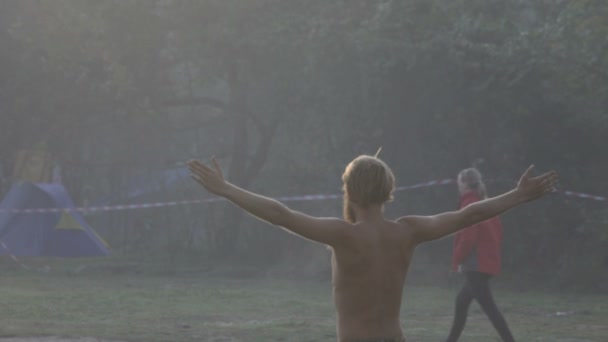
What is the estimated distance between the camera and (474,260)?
9.50 metres

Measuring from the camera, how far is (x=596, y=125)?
17094 mm

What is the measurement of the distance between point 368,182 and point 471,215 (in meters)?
0.53

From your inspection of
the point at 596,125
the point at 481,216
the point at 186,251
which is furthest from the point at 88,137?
the point at 481,216

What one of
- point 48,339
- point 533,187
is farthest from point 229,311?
point 533,187

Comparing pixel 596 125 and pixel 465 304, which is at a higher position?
pixel 596 125

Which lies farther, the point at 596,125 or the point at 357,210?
the point at 596,125

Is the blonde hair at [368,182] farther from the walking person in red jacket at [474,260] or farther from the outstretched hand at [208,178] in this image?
the walking person in red jacket at [474,260]

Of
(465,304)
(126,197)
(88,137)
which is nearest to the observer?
(465,304)

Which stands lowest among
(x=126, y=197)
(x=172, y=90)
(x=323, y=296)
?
(x=323, y=296)

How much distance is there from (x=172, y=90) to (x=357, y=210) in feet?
60.6

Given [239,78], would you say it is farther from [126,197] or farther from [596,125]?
[596,125]

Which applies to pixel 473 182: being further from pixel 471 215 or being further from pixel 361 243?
pixel 361 243

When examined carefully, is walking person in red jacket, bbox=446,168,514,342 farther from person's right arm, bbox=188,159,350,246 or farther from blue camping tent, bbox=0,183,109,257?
blue camping tent, bbox=0,183,109,257

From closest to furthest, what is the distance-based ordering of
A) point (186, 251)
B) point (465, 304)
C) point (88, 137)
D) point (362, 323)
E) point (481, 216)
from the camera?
1. point (362, 323)
2. point (481, 216)
3. point (465, 304)
4. point (186, 251)
5. point (88, 137)
